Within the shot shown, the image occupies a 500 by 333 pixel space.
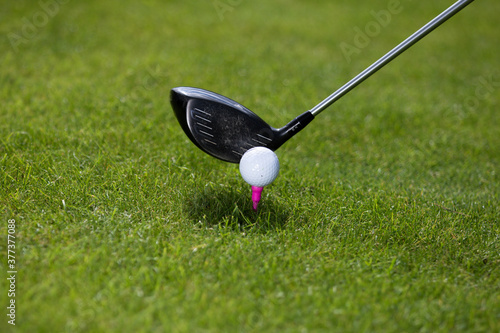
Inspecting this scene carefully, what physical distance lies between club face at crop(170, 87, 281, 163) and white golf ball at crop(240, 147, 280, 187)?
0.20m

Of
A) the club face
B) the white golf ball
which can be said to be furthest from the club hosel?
the white golf ball

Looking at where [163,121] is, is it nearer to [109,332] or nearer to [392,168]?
[392,168]

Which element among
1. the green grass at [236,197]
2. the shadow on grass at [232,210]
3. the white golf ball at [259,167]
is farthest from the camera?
the shadow on grass at [232,210]

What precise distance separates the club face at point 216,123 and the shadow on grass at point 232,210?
305 millimetres

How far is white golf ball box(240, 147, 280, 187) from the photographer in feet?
9.16

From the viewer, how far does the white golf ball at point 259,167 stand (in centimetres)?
279

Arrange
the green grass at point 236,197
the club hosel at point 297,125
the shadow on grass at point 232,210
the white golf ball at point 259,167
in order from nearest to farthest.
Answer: the green grass at point 236,197 < the white golf ball at point 259,167 < the shadow on grass at point 232,210 < the club hosel at point 297,125

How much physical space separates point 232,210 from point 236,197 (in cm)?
14

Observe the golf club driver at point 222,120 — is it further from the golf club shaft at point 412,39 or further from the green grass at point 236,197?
the green grass at point 236,197

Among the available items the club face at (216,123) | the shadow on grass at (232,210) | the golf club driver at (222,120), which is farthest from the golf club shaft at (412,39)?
the shadow on grass at (232,210)

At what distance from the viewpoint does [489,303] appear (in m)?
2.41

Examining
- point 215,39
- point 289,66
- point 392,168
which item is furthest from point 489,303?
point 215,39

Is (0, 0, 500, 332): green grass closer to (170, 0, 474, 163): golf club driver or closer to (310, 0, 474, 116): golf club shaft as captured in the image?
(170, 0, 474, 163): golf club driver

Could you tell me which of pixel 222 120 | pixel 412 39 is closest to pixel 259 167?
pixel 222 120
